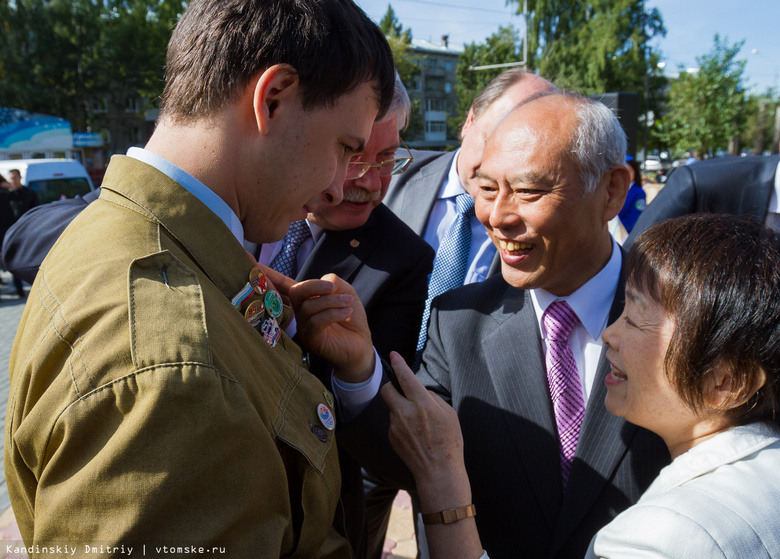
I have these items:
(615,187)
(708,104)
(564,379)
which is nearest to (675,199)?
(615,187)

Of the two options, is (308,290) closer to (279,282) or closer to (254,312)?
(279,282)

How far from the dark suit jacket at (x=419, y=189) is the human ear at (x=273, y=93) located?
2159 millimetres

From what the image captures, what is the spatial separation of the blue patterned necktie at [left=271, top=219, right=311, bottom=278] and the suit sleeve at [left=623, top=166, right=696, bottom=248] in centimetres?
154

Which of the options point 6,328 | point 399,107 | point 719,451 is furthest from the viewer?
point 6,328

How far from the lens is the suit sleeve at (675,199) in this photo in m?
2.86

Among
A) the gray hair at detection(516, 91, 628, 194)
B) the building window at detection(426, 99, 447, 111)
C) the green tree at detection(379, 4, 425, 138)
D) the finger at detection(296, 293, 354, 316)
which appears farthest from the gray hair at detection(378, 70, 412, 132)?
the building window at detection(426, 99, 447, 111)

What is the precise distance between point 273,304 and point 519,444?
0.99m

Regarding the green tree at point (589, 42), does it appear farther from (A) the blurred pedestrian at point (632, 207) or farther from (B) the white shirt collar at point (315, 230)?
(B) the white shirt collar at point (315, 230)

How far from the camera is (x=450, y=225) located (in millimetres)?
3230

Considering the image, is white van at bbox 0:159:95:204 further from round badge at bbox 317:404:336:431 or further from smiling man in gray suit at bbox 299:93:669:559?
round badge at bbox 317:404:336:431

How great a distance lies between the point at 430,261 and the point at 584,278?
0.65m

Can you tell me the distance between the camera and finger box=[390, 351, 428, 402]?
5.55 ft

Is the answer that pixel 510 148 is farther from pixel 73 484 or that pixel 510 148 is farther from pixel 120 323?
pixel 73 484

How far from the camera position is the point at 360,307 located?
1866mm
